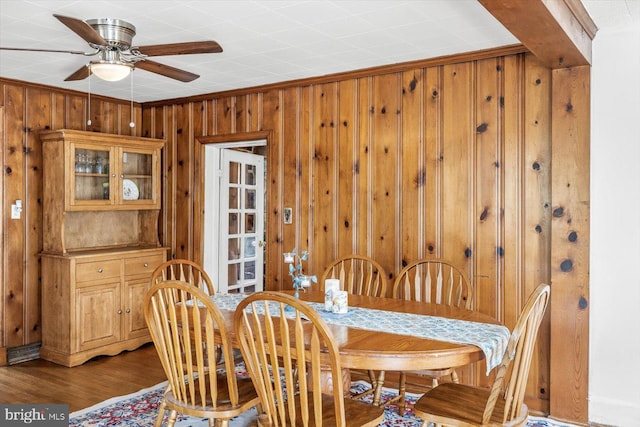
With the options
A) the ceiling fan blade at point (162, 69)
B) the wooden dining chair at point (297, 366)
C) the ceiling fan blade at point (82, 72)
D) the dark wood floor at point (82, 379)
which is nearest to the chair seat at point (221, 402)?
the wooden dining chair at point (297, 366)

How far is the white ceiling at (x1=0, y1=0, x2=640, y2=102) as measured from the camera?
268 cm

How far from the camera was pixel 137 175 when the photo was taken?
193 inches

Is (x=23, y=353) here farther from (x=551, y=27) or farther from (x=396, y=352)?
(x=551, y=27)

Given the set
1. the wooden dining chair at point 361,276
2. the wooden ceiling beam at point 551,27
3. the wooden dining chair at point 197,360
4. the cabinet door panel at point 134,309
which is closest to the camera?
the wooden ceiling beam at point 551,27

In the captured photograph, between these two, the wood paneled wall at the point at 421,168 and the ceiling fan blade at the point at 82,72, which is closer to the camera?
the ceiling fan blade at the point at 82,72

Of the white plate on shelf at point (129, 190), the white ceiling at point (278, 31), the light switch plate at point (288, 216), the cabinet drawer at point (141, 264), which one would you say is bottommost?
the cabinet drawer at point (141, 264)

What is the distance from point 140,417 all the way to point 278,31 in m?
2.43

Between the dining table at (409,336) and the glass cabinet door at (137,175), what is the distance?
2.29 meters

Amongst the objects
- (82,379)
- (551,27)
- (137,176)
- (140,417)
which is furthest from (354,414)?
(137,176)

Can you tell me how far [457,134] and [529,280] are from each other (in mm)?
1070

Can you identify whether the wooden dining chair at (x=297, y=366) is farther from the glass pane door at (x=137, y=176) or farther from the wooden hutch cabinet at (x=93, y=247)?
the glass pane door at (x=137, y=176)

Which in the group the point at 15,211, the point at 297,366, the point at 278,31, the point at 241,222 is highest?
the point at 278,31

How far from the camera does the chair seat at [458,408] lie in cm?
211

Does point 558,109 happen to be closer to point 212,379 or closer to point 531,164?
point 531,164
